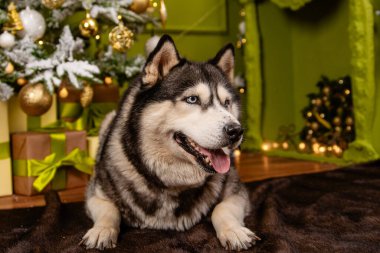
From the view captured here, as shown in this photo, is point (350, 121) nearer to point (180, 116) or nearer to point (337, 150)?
point (337, 150)

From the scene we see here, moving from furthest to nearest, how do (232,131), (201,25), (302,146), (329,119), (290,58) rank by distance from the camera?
(201,25) → (290,58) → (302,146) → (329,119) → (232,131)

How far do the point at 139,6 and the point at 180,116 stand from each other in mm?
1649

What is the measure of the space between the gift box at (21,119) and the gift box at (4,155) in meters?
0.13

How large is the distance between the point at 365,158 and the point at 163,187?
7.06 ft

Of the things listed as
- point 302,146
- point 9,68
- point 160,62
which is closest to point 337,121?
point 302,146

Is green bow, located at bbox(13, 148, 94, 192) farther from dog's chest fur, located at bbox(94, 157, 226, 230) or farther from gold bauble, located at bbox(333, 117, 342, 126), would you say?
Answer: gold bauble, located at bbox(333, 117, 342, 126)

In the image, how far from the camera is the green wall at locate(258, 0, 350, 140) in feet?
13.2

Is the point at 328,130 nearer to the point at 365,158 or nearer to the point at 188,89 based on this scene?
the point at 365,158

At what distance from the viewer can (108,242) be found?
144cm

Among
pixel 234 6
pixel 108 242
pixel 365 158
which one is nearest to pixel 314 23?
pixel 234 6

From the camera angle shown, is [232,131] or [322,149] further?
[322,149]

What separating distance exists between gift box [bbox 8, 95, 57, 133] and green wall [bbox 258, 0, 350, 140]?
2.36 meters

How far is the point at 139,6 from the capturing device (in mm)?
2941

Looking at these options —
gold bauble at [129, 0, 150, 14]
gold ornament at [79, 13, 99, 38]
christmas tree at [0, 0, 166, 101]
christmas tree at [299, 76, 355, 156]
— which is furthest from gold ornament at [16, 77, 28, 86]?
christmas tree at [299, 76, 355, 156]
